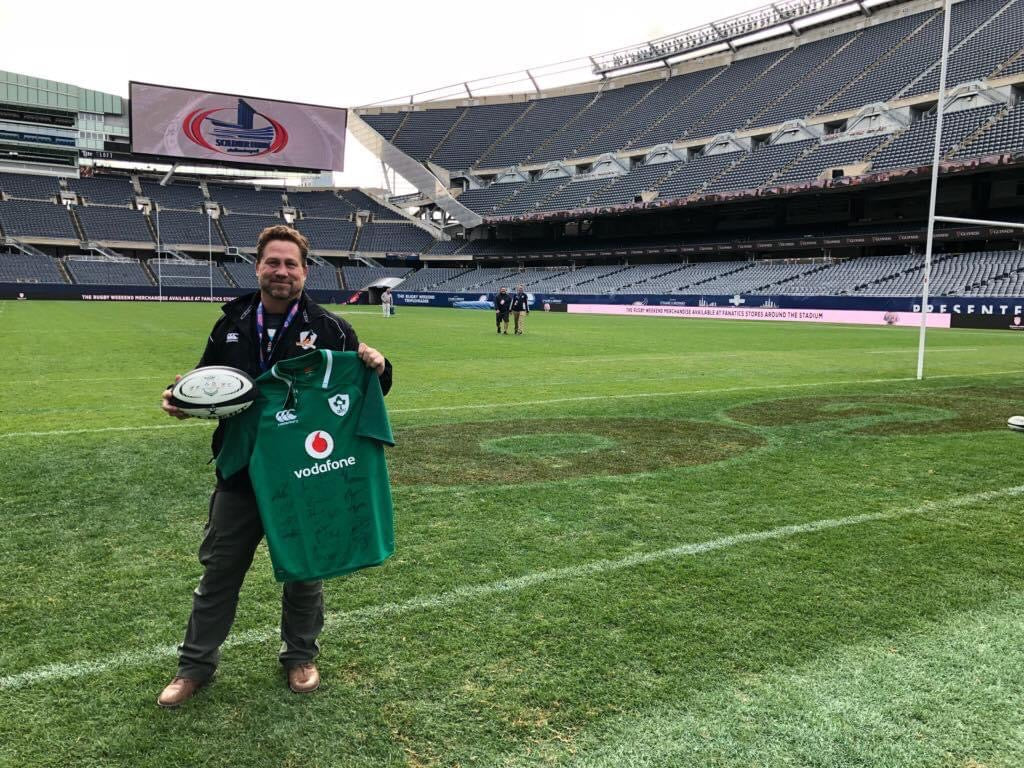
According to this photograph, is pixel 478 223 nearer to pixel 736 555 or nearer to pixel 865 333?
pixel 865 333

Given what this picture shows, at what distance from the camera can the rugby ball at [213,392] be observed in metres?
2.77

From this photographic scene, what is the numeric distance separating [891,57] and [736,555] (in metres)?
56.2

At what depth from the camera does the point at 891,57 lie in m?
49.8

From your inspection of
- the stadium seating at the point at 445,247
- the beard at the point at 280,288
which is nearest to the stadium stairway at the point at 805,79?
the stadium seating at the point at 445,247

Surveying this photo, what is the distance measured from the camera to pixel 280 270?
3.04 m

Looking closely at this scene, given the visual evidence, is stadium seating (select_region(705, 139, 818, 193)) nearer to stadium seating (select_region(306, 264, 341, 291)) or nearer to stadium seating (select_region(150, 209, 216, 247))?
stadium seating (select_region(306, 264, 341, 291))

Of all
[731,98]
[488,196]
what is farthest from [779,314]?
[488,196]

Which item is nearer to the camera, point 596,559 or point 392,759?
point 392,759

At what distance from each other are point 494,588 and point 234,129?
68.7 metres

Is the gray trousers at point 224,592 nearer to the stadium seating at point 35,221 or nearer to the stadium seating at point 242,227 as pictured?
the stadium seating at point 242,227

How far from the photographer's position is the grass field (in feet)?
8.98

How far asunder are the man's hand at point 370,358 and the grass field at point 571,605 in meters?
1.31

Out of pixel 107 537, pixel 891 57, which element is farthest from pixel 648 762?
pixel 891 57

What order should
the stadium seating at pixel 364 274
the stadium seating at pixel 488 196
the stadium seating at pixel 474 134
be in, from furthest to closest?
the stadium seating at pixel 474 134, the stadium seating at pixel 488 196, the stadium seating at pixel 364 274
